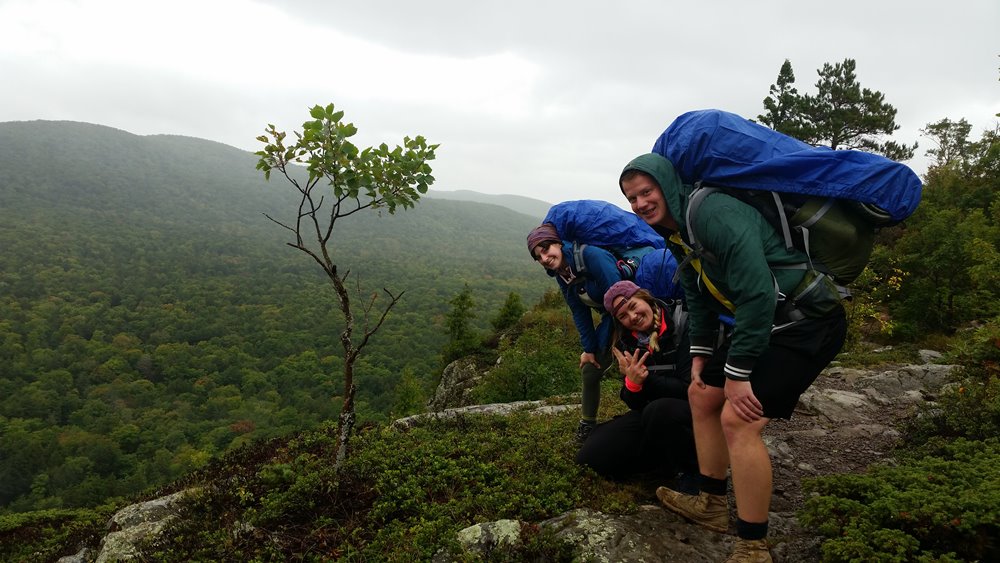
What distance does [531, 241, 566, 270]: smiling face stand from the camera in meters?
3.79

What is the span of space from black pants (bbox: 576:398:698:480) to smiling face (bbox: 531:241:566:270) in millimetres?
1247

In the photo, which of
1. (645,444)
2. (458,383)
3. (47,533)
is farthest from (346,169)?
(458,383)

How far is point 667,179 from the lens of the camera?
2322 mm

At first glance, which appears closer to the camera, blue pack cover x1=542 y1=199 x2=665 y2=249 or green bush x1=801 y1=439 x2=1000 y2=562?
green bush x1=801 y1=439 x2=1000 y2=562

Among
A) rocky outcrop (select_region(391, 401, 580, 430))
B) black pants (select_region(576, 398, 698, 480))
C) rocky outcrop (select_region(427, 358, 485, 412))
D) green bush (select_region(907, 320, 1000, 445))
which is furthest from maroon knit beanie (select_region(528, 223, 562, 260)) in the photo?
rocky outcrop (select_region(427, 358, 485, 412))

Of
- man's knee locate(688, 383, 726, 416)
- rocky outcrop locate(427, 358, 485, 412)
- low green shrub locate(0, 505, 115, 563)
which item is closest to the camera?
man's knee locate(688, 383, 726, 416)

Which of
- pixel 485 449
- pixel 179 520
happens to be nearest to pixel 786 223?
pixel 485 449

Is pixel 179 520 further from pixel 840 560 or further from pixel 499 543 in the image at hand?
pixel 840 560

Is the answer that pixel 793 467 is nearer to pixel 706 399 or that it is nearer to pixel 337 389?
pixel 706 399

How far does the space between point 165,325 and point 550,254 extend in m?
81.6

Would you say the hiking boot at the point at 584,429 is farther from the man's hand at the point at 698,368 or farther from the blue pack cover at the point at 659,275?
the man's hand at the point at 698,368

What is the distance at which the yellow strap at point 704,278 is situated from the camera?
8.04ft

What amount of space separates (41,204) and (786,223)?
179574 millimetres

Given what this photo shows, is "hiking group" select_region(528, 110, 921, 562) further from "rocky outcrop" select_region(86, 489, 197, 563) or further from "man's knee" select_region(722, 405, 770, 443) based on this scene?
"rocky outcrop" select_region(86, 489, 197, 563)
